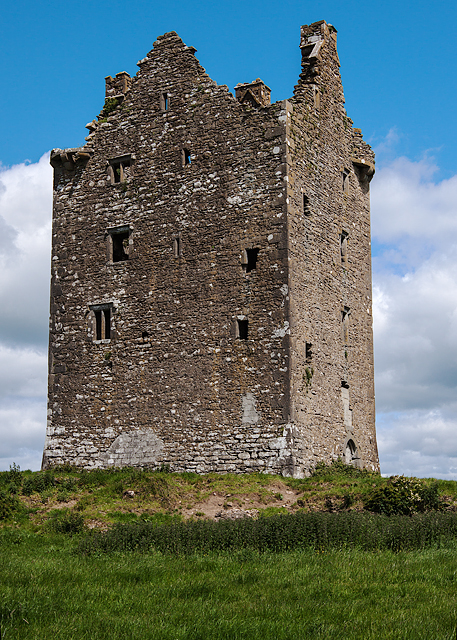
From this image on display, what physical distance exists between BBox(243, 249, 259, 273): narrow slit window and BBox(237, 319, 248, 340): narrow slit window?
5.39 ft

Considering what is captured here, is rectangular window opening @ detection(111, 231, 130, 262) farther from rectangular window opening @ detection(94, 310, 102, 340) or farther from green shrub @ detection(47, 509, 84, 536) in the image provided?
green shrub @ detection(47, 509, 84, 536)

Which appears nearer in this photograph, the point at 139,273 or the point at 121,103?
the point at 139,273

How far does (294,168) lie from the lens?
24.4m

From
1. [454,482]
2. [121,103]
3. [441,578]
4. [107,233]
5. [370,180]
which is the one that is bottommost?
[441,578]

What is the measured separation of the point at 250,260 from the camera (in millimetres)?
24109

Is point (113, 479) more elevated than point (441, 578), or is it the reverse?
point (113, 479)

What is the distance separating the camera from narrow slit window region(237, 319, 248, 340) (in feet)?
78.0

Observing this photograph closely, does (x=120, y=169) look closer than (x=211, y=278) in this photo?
No

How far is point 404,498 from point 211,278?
9775 mm

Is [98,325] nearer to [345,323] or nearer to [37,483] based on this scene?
[37,483]

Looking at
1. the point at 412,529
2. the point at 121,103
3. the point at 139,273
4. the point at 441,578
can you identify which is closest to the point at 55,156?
the point at 121,103

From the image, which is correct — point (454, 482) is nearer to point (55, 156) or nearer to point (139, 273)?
point (139, 273)

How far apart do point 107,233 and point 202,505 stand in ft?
37.9

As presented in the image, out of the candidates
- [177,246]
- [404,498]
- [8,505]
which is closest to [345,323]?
[177,246]
